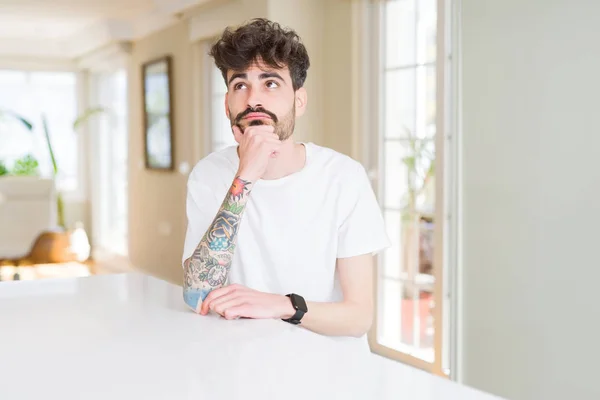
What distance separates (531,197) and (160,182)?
14.4ft

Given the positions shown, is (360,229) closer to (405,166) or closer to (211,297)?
(211,297)

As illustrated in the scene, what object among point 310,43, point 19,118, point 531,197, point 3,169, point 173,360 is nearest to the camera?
point 173,360

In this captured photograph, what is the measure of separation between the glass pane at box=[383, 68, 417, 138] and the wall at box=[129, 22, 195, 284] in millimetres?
2468

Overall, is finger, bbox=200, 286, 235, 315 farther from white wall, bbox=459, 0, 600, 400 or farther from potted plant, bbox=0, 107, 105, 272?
potted plant, bbox=0, 107, 105, 272

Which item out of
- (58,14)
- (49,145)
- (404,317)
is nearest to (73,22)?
(58,14)

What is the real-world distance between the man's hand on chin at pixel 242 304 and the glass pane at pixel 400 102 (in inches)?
101

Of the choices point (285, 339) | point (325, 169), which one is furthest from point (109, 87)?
point (285, 339)

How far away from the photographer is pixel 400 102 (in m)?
3.88

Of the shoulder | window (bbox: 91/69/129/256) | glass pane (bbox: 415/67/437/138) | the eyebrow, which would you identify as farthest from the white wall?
window (bbox: 91/69/129/256)

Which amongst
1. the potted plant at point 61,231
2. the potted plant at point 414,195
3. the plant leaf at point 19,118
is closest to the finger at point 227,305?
the potted plant at point 414,195

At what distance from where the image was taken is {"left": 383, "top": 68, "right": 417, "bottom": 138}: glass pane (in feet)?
12.5

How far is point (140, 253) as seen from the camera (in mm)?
7145

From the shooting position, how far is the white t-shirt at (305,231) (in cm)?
168

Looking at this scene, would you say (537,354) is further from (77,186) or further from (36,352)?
(77,186)
